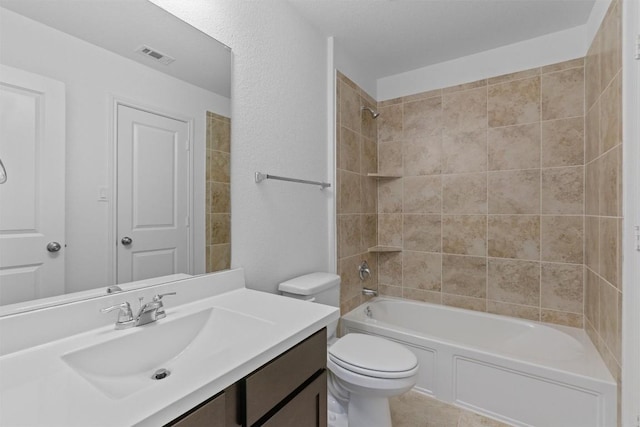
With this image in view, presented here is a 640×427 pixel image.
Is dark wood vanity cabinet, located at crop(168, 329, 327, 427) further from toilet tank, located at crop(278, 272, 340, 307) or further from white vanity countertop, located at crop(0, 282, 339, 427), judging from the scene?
toilet tank, located at crop(278, 272, 340, 307)

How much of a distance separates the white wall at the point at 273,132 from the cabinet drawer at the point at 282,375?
0.62 metres

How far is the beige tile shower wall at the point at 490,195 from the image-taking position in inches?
82.4

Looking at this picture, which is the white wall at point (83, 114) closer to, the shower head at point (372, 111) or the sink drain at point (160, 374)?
the sink drain at point (160, 374)

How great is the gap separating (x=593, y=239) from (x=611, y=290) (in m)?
0.46

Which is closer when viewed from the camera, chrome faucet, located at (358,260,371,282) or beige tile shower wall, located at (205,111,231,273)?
beige tile shower wall, located at (205,111,231,273)

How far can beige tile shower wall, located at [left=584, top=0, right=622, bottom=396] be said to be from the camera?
140 cm

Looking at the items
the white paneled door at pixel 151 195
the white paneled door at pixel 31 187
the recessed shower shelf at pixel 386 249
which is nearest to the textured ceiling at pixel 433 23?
the white paneled door at pixel 151 195

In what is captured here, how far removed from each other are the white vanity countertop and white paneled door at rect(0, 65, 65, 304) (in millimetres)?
168

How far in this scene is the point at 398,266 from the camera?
272cm

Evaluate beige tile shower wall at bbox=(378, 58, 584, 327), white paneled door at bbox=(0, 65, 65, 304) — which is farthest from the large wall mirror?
beige tile shower wall at bbox=(378, 58, 584, 327)

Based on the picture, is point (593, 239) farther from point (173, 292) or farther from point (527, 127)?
point (173, 292)

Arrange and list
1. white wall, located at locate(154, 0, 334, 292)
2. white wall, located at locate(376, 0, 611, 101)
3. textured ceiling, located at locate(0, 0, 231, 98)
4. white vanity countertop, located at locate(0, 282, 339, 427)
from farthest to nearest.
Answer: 1. white wall, located at locate(376, 0, 611, 101)
2. white wall, located at locate(154, 0, 334, 292)
3. textured ceiling, located at locate(0, 0, 231, 98)
4. white vanity countertop, located at locate(0, 282, 339, 427)

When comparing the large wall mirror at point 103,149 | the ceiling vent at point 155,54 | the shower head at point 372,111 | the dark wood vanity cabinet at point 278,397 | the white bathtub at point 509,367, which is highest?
the shower head at point 372,111

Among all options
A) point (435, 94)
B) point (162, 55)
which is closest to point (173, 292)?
point (162, 55)
